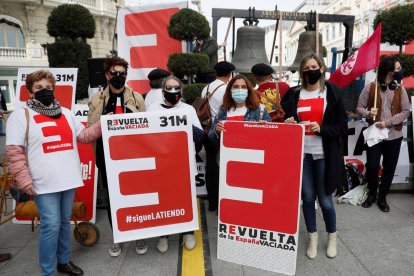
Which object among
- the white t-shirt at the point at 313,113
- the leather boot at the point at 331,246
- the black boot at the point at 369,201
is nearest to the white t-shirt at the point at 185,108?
the white t-shirt at the point at 313,113

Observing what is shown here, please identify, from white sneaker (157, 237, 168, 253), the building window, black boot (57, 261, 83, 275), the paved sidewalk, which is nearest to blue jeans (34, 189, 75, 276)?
black boot (57, 261, 83, 275)

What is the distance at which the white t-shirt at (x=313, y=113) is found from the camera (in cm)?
269

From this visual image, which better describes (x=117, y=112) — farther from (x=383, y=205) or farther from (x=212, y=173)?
(x=383, y=205)

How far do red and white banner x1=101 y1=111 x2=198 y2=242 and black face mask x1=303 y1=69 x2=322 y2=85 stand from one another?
1083mm

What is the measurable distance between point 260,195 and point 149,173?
96 cm

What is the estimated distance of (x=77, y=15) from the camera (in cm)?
674

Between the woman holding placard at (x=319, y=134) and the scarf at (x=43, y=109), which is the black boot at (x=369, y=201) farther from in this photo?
the scarf at (x=43, y=109)

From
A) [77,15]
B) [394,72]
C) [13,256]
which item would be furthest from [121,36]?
[394,72]

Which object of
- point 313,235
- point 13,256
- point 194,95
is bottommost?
point 13,256

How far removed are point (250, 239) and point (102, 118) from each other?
1590 millimetres

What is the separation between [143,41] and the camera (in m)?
5.61

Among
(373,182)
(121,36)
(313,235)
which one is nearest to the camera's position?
(313,235)

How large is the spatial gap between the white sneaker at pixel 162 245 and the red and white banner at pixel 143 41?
3413 mm

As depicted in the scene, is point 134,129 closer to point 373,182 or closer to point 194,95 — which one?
point 194,95
